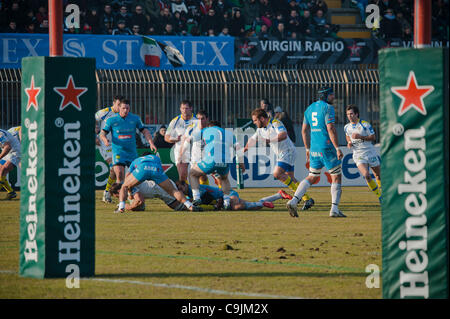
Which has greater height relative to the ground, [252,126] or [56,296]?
[252,126]

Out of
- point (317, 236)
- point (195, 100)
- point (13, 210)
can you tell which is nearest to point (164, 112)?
point (195, 100)

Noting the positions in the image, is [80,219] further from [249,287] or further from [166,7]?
[166,7]

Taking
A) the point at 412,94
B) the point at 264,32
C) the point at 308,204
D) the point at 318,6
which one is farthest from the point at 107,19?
the point at 412,94

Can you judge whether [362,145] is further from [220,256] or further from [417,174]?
[417,174]

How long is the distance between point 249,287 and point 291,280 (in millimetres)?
523

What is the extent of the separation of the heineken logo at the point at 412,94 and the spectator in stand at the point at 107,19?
67.8 feet

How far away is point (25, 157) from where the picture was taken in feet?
23.5

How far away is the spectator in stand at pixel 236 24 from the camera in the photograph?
26.6 metres

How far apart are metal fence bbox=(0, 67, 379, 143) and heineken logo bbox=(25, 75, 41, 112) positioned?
47.5 feet

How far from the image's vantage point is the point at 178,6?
2677 cm

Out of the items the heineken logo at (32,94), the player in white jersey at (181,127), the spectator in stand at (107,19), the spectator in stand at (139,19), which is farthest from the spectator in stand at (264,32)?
the heineken logo at (32,94)

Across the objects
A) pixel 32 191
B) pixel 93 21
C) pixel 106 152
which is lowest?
pixel 32 191

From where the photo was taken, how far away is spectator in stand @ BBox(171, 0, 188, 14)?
26.7m

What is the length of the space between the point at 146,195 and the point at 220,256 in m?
5.94
